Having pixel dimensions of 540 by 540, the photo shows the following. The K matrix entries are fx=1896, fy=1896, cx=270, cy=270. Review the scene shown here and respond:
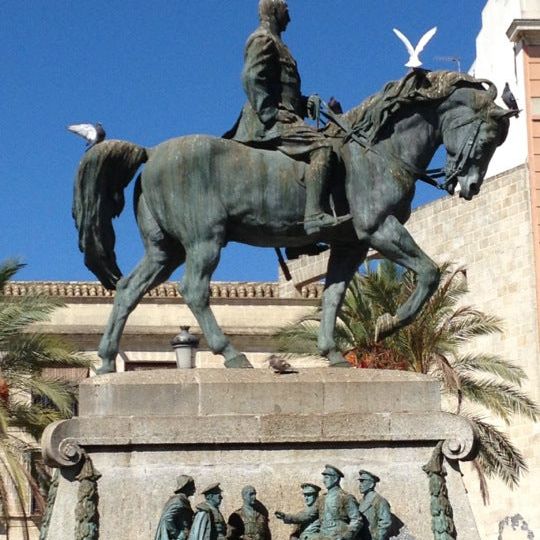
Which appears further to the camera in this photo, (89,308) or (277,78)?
(89,308)

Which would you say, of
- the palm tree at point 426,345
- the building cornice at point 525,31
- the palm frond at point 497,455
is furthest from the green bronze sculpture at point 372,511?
the building cornice at point 525,31

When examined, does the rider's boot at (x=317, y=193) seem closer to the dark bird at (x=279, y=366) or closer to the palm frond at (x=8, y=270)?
the dark bird at (x=279, y=366)

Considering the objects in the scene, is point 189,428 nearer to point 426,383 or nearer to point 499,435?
point 426,383

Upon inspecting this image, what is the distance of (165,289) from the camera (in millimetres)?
41844

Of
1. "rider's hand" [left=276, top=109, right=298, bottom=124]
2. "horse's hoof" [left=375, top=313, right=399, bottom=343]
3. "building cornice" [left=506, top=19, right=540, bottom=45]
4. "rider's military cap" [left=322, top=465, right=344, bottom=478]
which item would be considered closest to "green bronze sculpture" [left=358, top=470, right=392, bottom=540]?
"rider's military cap" [left=322, top=465, right=344, bottom=478]

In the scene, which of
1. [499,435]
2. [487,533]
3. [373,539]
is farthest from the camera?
[487,533]

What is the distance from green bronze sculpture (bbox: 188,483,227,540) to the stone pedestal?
280 mm

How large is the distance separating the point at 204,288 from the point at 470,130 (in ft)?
7.61

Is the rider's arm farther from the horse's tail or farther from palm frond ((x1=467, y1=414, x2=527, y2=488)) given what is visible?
palm frond ((x1=467, y1=414, x2=527, y2=488))

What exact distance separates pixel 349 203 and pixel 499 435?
16.0 m

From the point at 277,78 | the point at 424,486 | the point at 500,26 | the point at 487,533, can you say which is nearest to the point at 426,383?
the point at 424,486

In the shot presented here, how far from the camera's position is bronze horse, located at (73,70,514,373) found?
14141 mm

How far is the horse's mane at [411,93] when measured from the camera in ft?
46.9

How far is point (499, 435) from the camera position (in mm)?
29688
